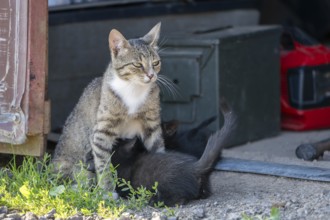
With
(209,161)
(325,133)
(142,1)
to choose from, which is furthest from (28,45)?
(325,133)

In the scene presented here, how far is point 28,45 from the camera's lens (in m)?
5.74

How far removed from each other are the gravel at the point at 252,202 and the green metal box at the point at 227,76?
4.07 ft

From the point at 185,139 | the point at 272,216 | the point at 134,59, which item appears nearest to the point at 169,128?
the point at 185,139

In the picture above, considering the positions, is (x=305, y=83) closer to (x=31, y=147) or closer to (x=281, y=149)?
(x=281, y=149)

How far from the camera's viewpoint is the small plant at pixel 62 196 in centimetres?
503

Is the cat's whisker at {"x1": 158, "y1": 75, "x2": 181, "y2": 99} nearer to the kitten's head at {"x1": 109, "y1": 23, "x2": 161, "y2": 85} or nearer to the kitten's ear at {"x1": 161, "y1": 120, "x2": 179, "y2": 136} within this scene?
the kitten's ear at {"x1": 161, "y1": 120, "x2": 179, "y2": 136}

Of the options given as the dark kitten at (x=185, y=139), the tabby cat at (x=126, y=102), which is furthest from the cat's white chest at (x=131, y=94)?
the dark kitten at (x=185, y=139)

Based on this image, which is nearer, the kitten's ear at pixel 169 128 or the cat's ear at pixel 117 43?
the cat's ear at pixel 117 43

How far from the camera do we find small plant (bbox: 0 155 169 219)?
198 inches

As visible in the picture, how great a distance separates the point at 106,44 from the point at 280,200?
131 inches

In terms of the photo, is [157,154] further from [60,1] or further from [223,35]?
[60,1]

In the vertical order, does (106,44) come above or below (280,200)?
above

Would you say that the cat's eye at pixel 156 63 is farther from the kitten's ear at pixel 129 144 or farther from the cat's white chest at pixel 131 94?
the kitten's ear at pixel 129 144

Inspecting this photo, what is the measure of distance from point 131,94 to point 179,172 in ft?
2.25
